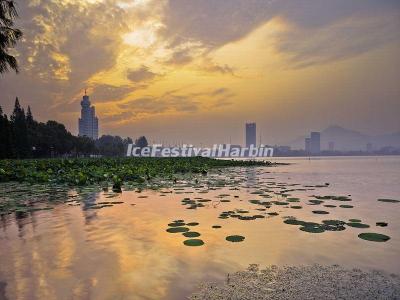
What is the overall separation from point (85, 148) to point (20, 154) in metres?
32.8

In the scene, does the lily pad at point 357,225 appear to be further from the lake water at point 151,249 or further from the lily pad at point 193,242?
the lily pad at point 193,242

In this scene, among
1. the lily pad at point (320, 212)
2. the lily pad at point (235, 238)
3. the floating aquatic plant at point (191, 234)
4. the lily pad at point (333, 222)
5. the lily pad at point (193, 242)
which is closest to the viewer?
the lily pad at point (193, 242)

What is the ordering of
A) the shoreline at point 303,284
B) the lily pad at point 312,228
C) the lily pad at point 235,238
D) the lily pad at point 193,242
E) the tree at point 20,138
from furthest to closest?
1. the tree at point 20,138
2. the lily pad at point 312,228
3. the lily pad at point 235,238
4. the lily pad at point 193,242
5. the shoreline at point 303,284

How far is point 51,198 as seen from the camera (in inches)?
323

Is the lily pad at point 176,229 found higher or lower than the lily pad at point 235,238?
lower

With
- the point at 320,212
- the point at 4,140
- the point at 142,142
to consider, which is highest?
the point at 142,142

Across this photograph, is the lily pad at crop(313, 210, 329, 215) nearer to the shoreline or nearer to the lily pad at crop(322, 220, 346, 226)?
the lily pad at crop(322, 220, 346, 226)

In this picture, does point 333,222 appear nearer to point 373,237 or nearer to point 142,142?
point 373,237

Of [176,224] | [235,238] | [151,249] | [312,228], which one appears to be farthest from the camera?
[176,224]

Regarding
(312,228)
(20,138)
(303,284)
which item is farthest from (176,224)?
(20,138)

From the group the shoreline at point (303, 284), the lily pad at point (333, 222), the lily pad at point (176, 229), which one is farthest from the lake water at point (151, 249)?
the lily pad at point (333, 222)

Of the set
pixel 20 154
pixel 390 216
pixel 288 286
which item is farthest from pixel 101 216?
pixel 20 154

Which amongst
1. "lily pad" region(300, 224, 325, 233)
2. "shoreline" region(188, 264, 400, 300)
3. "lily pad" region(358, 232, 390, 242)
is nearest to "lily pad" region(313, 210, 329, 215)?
"lily pad" region(300, 224, 325, 233)

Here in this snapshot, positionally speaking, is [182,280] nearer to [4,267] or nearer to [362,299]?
[362,299]
